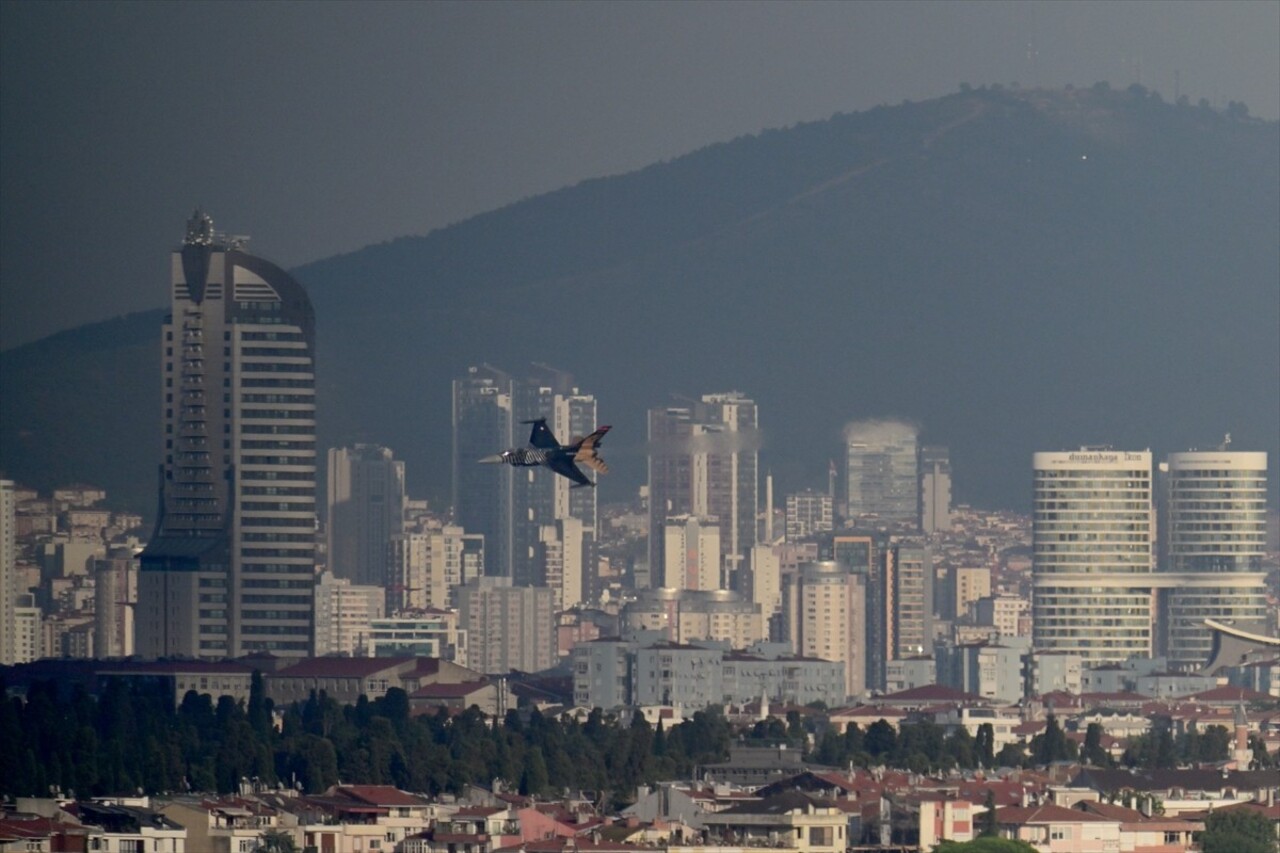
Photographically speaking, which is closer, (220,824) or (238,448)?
(220,824)

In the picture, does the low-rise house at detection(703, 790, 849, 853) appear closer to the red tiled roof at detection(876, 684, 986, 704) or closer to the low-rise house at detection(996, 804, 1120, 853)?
the low-rise house at detection(996, 804, 1120, 853)

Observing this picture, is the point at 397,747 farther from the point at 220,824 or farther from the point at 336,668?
the point at 336,668

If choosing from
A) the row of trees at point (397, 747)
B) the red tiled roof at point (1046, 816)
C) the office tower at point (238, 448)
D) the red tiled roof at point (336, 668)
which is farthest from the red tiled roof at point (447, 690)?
the red tiled roof at point (1046, 816)

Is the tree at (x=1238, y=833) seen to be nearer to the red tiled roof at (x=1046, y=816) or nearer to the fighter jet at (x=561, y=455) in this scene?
the red tiled roof at (x=1046, y=816)

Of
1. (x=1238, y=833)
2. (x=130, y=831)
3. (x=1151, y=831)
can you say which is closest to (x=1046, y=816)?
(x=1151, y=831)

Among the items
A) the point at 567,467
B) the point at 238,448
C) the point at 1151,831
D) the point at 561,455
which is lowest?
the point at 1151,831

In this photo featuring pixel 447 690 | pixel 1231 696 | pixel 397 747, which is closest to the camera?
pixel 397 747

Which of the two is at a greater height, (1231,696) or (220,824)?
(1231,696)

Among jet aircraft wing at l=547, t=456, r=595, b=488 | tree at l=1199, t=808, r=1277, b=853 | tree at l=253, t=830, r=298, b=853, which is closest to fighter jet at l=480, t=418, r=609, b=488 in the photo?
jet aircraft wing at l=547, t=456, r=595, b=488

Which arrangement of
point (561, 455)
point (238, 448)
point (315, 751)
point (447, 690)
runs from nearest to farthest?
point (561, 455) < point (315, 751) < point (447, 690) < point (238, 448)
